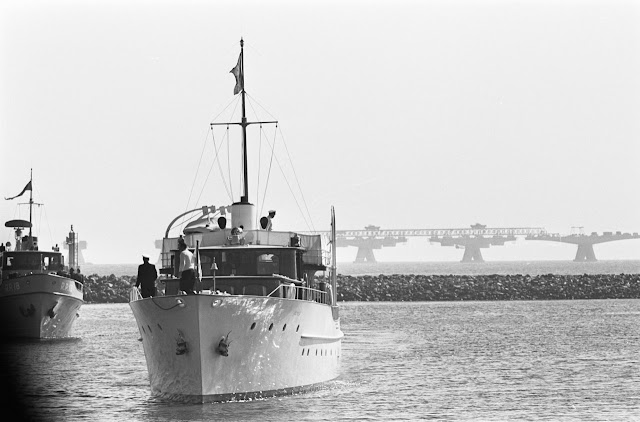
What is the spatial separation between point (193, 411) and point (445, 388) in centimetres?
911

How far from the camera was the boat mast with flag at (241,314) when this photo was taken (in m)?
29.5

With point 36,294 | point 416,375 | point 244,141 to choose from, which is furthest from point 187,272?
point 36,294

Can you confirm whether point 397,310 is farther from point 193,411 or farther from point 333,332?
point 193,411

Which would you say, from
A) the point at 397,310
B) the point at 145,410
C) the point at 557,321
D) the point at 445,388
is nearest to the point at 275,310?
the point at 145,410

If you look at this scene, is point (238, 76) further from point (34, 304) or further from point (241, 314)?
point (34, 304)

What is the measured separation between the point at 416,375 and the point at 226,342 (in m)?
11.3

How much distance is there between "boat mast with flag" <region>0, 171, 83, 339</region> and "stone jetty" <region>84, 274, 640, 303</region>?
36.0 metres

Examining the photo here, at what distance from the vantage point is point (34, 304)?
176 feet

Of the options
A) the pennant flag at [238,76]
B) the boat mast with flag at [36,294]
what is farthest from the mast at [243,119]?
the boat mast with flag at [36,294]

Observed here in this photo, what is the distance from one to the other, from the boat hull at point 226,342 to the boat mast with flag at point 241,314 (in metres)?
0.02

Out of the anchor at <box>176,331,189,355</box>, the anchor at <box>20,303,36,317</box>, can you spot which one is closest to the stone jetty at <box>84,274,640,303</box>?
the anchor at <box>20,303,36,317</box>

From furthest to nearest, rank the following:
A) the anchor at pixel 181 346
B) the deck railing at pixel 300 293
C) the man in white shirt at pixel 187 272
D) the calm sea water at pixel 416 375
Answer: the deck railing at pixel 300 293 → the calm sea water at pixel 416 375 → the anchor at pixel 181 346 → the man in white shirt at pixel 187 272

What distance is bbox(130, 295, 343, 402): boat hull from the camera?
2928 centimetres

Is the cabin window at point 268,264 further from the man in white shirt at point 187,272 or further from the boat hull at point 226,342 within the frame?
the man in white shirt at point 187,272
